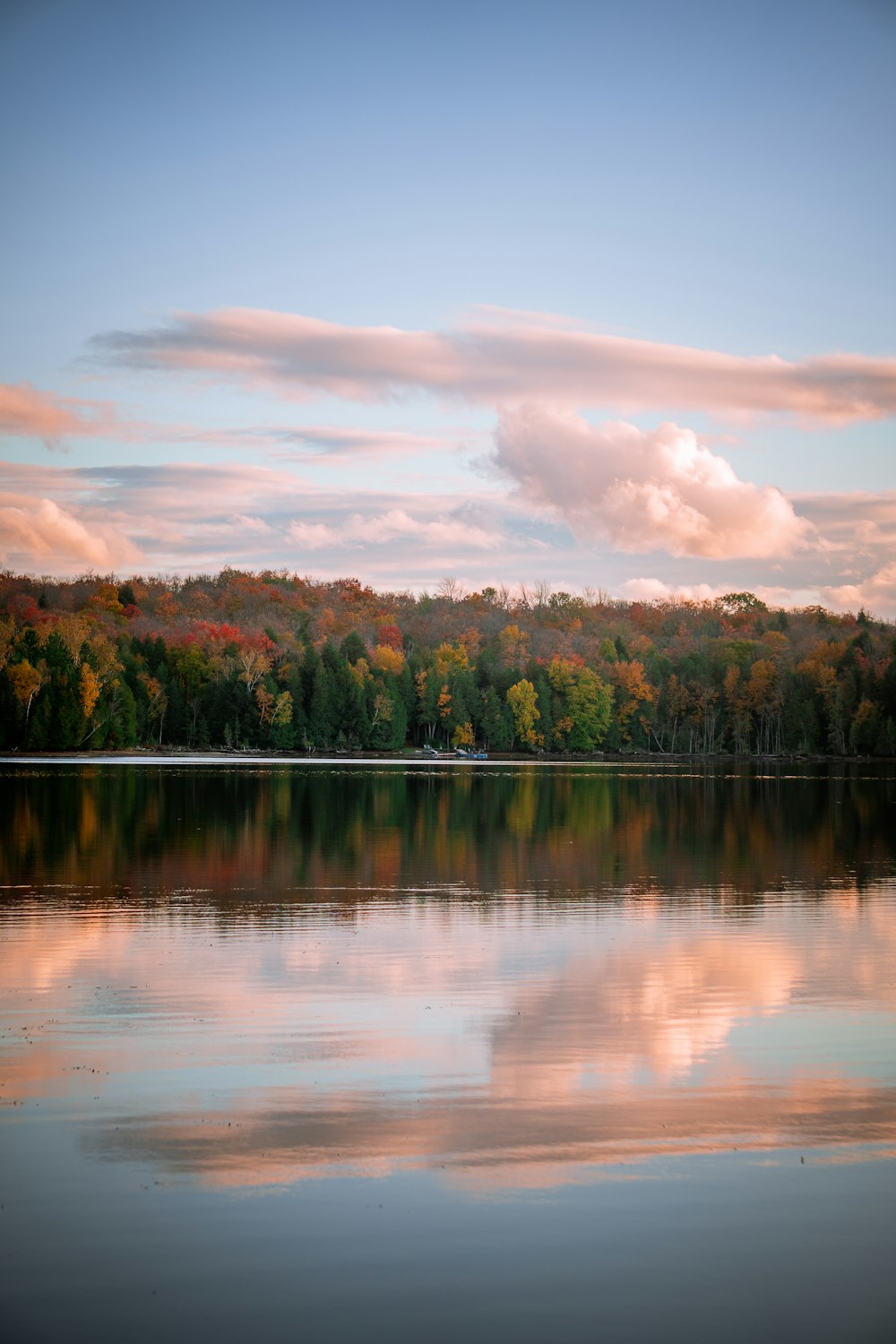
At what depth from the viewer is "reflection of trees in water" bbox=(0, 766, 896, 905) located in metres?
24.9

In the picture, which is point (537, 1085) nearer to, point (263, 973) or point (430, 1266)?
point (430, 1266)

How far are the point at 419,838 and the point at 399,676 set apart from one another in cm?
10199

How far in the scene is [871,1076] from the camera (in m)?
10.9

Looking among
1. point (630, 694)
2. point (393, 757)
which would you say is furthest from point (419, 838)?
point (630, 694)

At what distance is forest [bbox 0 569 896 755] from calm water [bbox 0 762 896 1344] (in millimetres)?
84482

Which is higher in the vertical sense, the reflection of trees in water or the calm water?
the calm water

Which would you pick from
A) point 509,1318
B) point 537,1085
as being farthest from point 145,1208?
point 537,1085

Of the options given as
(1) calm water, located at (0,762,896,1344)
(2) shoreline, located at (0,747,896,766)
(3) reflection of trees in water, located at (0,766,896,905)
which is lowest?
(2) shoreline, located at (0,747,896,766)

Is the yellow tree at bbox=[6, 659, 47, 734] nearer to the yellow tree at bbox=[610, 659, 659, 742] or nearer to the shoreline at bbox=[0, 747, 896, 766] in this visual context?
the shoreline at bbox=[0, 747, 896, 766]

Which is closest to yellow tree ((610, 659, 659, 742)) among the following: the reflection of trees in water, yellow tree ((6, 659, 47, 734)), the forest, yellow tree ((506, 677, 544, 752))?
the forest

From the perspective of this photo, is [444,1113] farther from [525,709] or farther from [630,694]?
[630,694]

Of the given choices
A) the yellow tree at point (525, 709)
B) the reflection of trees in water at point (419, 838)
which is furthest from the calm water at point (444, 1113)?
the yellow tree at point (525, 709)

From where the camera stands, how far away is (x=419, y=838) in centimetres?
3469

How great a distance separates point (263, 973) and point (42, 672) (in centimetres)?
8924
